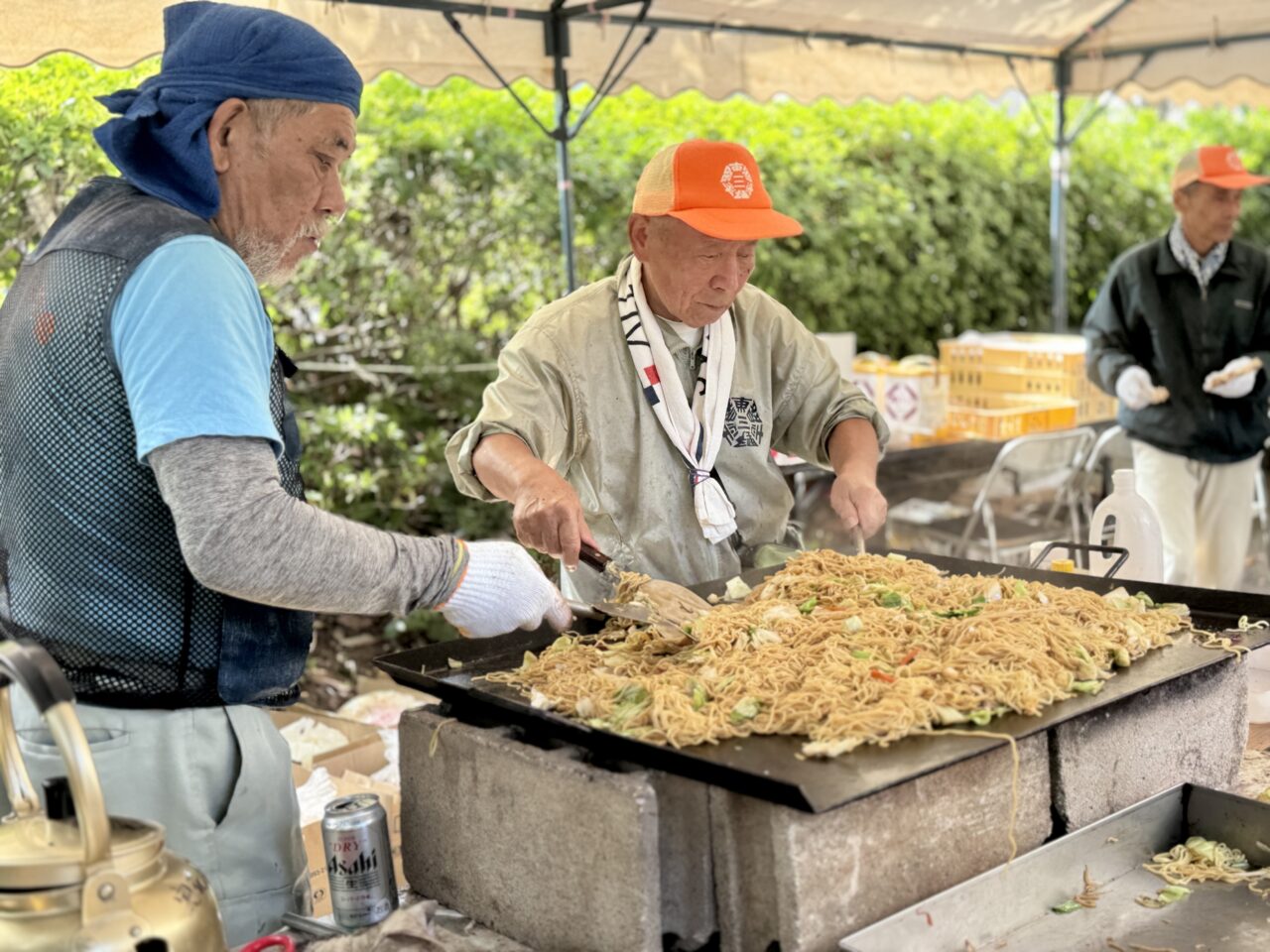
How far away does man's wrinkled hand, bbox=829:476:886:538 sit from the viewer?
349cm

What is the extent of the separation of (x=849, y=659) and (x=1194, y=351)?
15.6ft

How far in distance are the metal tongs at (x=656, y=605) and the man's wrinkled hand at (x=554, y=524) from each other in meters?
0.03

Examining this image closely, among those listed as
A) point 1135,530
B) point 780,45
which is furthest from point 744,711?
point 780,45

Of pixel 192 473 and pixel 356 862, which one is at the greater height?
pixel 192 473

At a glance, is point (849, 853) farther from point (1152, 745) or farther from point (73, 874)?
point (73, 874)

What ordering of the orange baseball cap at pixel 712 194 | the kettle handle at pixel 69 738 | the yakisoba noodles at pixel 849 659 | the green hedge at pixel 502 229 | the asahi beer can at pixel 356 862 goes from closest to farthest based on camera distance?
the kettle handle at pixel 69 738
the yakisoba noodles at pixel 849 659
the asahi beer can at pixel 356 862
the orange baseball cap at pixel 712 194
the green hedge at pixel 502 229

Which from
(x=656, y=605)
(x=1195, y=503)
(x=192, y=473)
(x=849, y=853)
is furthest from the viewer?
(x=1195, y=503)

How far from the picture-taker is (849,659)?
2406mm

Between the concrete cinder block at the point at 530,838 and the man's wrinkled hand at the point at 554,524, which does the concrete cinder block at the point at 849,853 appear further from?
the man's wrinkled hand at the point at 554,524

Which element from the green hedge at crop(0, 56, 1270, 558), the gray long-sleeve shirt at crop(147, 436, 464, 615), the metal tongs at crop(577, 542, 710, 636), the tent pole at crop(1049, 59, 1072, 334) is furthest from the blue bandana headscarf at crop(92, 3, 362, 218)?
the tent pole at crop(1049, 59, 1072, 334)

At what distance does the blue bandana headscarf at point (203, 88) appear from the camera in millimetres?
2131

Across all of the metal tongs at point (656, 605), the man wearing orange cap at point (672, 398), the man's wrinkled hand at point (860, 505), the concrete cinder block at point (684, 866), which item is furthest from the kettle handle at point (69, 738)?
the man's wrinkled hand at point (860, 505)

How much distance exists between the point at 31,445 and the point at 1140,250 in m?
5.80

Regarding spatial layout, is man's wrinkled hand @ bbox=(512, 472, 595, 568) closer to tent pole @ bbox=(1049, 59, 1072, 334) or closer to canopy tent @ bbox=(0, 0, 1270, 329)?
canopy tent @ bbox=(0, 0, 1270, 329)
